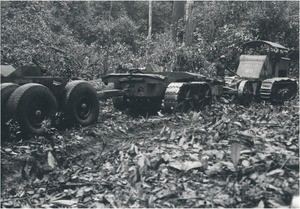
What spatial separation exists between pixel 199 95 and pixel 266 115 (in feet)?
10.4

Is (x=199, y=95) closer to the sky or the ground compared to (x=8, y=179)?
closer to the sky

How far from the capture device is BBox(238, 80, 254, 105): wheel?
38.2ft

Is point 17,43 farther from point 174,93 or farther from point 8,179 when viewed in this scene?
point 8,179

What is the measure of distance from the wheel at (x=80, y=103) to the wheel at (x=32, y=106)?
19.6 inches

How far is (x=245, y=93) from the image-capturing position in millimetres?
11727

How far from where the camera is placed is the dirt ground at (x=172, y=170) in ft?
14.3

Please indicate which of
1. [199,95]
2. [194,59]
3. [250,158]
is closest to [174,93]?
[199,95]

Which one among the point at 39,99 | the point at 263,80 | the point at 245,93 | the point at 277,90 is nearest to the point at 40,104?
the point at 39,99

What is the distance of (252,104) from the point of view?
11.9m

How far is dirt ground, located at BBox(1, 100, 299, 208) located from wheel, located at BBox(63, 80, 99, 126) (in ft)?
4.20

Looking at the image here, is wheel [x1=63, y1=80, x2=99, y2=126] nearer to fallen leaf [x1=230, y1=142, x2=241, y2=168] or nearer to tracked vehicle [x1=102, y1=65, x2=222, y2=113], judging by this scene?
tracked vehicle [x1=102, y1=65, x2=222, y2=113]

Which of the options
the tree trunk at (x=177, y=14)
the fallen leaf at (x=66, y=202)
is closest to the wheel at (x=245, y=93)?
the tree trunk at (x=177, y=14)

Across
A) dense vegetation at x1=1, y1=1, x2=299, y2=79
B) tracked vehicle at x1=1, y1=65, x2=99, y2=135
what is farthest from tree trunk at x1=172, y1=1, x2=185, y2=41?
tracked vehicle at x1=1, y1=65, x2=99, y2=135

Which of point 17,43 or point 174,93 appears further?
point 17,43
